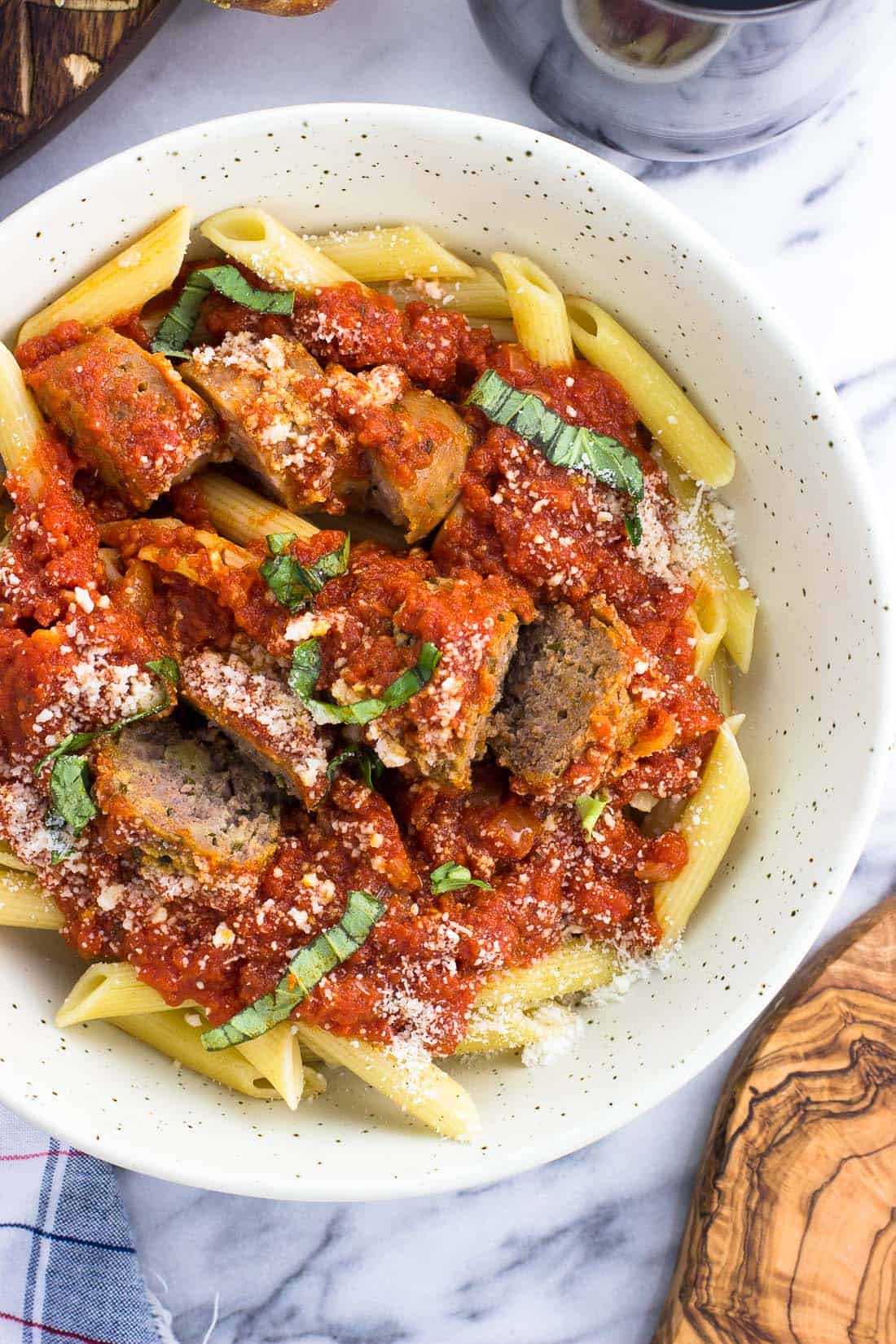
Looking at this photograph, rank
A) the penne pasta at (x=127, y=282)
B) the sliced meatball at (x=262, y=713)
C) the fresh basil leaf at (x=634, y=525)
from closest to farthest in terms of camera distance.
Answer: the sliced meatball at (x=262, y=713) < the penne pasta at (x=127, y=282) < the fresh basil leaf at (x=634, y=525)

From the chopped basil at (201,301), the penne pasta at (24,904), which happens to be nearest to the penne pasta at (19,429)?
the chopped basil at (201,301)

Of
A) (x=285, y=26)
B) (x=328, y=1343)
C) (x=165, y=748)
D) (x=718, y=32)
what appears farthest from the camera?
(x=328, y=1343)

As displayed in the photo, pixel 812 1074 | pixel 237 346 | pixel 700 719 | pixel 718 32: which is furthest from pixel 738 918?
pixel 718 32

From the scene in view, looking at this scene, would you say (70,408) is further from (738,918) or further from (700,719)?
(738,918)

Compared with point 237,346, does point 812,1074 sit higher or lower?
lower

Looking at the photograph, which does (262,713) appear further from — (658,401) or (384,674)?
(658,401)

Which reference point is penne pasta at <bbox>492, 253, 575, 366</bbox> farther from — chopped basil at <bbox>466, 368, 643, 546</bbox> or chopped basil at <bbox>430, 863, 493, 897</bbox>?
chopped basil at <bbox>430, 863, 493, 897</bbox>

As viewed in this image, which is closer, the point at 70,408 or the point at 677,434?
the point at 70,408

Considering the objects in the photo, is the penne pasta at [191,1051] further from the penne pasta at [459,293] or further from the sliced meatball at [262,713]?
the penne pasta at [459,293]

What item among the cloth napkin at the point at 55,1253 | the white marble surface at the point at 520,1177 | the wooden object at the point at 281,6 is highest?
the wooden object at the point at 281,6
